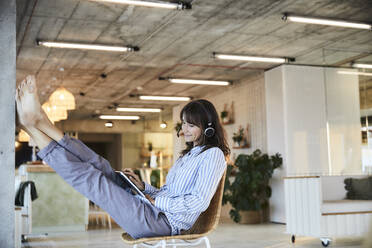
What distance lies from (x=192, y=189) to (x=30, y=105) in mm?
867

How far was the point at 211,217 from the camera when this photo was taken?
2508mm

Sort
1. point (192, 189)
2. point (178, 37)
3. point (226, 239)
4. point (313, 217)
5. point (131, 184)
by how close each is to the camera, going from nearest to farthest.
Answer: point (131, 184) → point (192, 189) → point (313, 217) → point (226, 239) → point (178, 37)

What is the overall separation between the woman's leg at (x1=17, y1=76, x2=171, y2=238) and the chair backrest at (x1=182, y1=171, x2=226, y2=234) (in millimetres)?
356

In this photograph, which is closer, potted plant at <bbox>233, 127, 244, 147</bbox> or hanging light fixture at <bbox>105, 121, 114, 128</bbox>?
potted plant at <bbox>233, 127, 244, 147</bbox>

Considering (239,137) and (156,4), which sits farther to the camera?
(239,137)

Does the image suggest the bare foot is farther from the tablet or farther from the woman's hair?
the woman's hair

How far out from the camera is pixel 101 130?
58.1ft

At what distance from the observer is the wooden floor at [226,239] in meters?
5.86

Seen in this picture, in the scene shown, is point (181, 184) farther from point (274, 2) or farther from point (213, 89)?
point (213, 89)

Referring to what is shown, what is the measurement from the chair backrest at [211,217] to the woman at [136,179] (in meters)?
0.15

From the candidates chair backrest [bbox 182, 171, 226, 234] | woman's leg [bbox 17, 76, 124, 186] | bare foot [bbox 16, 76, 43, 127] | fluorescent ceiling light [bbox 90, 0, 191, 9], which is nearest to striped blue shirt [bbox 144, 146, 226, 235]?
chair backrest [bbox 182, 171, 226, 234]

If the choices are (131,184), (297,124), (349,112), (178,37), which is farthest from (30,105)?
(297,124)

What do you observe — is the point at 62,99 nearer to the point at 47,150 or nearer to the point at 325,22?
the point at 325,22

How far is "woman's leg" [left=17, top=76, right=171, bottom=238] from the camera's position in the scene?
1.97 metres
